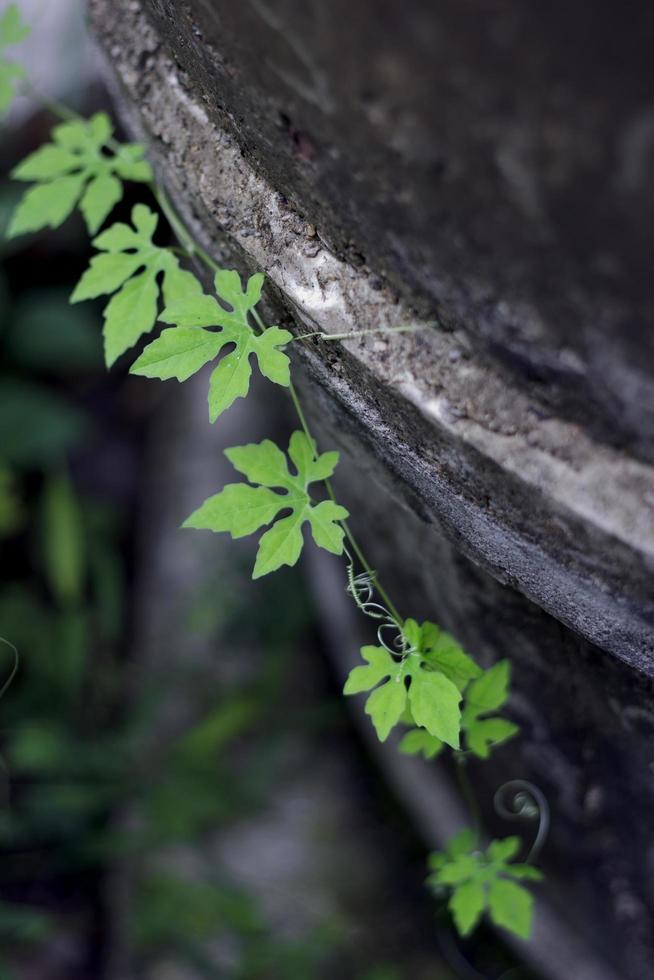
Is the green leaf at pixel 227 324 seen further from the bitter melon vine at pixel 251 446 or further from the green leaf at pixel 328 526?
the green leaf at pixel 328 526

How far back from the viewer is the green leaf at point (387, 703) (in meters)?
1.42

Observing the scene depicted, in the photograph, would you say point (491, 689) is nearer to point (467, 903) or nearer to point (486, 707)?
point (486, 707)

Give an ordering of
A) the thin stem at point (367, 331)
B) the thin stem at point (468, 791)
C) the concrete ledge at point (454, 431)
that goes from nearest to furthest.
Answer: the concrete ledge at point (454, 431), the thin stem at point (367, 331), the thin stem at point (468, 791)

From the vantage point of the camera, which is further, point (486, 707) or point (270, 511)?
point (486, 707)

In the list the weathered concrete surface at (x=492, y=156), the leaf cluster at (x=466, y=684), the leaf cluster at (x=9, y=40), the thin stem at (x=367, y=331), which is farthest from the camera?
the leaf cluster at (x=9, y=40)

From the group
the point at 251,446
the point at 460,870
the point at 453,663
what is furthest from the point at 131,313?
the point at 460,870

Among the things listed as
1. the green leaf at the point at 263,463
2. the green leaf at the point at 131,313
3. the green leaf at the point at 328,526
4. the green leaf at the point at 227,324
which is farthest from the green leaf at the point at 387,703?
the green leaf at the point at 131,313

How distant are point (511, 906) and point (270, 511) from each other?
93 centimetres

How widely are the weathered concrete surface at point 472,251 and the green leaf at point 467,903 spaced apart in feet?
1.16

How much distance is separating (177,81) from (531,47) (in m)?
0.79

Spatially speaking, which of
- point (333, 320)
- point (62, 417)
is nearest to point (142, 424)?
point (62, 417)

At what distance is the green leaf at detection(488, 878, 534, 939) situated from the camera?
5.76 ft

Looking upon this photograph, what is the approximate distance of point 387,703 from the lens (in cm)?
143

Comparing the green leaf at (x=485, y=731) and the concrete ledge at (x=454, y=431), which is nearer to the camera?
the concrete ledge at (x=454, y=431)
